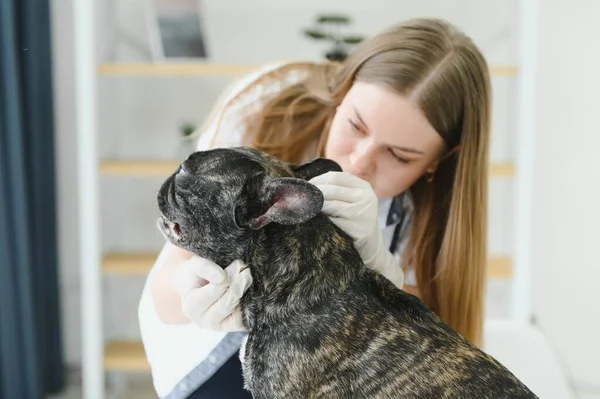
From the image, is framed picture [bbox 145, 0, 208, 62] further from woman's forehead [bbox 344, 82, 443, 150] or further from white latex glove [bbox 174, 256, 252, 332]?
white latex glove [bbox 174, 256, 252, 332]

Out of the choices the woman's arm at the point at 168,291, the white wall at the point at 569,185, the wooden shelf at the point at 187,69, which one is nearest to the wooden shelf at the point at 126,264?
the wooden shelf at the point at 187,69

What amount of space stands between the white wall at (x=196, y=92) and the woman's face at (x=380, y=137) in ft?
5.98

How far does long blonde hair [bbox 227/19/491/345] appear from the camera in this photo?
5.25 feet

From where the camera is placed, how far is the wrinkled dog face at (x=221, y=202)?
1196mm

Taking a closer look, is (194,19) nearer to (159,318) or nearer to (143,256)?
(143,256)

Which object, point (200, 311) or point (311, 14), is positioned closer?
point (200, 311)

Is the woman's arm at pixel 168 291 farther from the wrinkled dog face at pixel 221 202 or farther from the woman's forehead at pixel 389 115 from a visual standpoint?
the woman's forehead at pixel 389 115

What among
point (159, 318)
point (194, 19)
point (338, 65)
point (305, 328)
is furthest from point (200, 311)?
point (194, 19)

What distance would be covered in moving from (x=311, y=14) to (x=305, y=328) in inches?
96.0

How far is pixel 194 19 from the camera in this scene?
2.96m

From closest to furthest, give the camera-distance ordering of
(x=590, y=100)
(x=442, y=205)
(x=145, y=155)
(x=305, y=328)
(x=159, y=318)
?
1. (x=305, y=328)
2. (x=159, y=318)
3. (x=442, y=205)
4. (x=590, y=100)
5. (x=145, y=155)

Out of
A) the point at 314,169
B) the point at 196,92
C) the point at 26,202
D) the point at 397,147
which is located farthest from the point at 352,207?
the point at 196,92

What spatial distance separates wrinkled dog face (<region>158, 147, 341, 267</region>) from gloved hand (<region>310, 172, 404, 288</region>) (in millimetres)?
105

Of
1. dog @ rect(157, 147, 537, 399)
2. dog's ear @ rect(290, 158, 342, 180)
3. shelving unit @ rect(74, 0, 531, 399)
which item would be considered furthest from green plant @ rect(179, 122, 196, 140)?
dog @ rect(157, 147, 537, 399)
